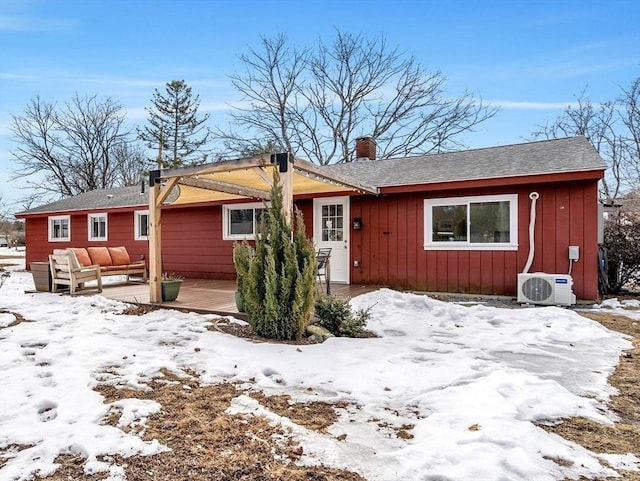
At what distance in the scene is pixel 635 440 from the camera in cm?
231

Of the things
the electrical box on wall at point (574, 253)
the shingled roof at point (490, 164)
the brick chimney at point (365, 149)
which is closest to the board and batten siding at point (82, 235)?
the brick chimney at point (365, 149)

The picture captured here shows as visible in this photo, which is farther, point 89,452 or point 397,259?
point 397,259

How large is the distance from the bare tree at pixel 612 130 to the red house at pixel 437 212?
1048 cm

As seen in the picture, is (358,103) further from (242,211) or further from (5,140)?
(5,140)

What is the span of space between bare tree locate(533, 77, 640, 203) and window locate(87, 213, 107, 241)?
1891 cm

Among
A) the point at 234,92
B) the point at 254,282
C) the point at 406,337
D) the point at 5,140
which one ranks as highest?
the point at 234,92

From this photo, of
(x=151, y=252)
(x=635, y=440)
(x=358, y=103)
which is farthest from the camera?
(x=358, y=103)

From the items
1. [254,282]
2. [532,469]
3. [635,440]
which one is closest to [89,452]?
[532,469]

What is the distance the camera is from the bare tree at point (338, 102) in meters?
19.0

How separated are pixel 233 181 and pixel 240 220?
3805 millimetres

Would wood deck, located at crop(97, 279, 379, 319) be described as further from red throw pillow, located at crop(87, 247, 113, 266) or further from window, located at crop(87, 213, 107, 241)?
window, located at crop(87, 213, 107, 241)

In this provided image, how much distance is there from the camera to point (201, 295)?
7.52m

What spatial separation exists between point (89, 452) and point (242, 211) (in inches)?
352

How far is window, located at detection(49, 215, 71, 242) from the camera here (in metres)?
14.3
